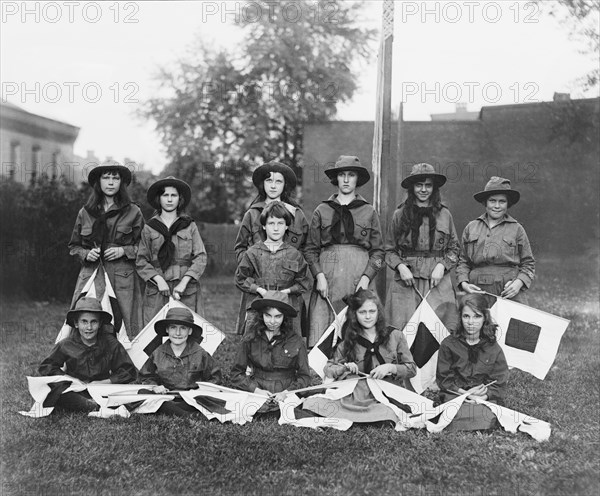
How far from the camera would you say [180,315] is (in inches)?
215

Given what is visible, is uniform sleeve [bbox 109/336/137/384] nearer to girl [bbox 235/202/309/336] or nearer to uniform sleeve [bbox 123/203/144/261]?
uniform sleeve [bbox 123/203/144/261]

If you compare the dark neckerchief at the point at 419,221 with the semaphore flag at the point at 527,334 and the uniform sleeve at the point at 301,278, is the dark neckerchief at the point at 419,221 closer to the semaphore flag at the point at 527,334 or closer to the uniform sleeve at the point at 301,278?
the semaphore flag at the point at 527,334

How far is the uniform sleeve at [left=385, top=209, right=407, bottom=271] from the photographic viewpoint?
5.93 metres

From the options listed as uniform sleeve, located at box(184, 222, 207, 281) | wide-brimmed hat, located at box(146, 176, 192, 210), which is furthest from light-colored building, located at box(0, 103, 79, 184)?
uniform sleeve, located at box(184, 222, 207, 281)

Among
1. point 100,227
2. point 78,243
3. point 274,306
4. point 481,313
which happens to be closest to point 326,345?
point 274,306

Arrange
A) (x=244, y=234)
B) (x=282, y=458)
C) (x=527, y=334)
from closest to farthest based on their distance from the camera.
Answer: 1. (x=282, y=458)
2. (x=527, y=334)
3. (x=244, y=234)

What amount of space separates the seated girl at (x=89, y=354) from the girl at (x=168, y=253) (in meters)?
0.51

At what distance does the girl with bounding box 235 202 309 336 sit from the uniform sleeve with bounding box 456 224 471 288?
1381mm

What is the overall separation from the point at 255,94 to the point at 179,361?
14802 millimetres

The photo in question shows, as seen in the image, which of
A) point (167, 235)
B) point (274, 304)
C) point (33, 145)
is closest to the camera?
point (274, 304)

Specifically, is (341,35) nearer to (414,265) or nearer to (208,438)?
(414,265)

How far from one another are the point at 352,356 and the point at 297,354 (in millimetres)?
474

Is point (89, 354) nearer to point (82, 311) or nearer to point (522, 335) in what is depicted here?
point (82, 311)

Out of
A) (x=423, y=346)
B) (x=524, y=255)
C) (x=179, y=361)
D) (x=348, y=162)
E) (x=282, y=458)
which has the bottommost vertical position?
(x=282, y=458)
